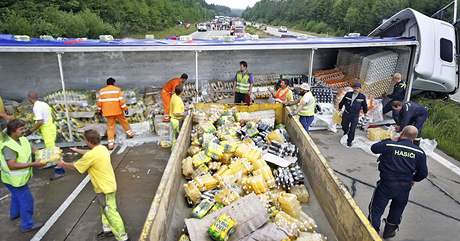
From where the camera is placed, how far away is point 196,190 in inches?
178

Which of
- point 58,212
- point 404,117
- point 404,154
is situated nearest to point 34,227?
point 58,212

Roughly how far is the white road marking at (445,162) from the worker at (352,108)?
1.98 metres

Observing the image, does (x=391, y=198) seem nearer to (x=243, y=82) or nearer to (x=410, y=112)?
(x=410, y=112)

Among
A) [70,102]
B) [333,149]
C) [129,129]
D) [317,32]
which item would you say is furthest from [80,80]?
[317,32]

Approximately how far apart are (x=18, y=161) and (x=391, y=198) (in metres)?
5.22

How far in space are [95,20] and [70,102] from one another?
20.5m

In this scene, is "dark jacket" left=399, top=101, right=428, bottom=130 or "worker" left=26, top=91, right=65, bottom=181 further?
"dark jacket" left=399, top=101, right=428, bottom=130

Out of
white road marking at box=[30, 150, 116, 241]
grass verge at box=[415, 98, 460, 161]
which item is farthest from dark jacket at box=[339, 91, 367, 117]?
white road marking at box=[30, 150, 116, 241]

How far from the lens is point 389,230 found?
480 cm

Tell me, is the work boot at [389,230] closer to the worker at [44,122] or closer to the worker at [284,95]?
the worker at [284,95]

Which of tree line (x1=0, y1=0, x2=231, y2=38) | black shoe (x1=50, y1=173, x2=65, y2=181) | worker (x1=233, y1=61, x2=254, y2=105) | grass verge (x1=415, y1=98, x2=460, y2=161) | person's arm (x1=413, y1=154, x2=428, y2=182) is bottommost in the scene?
black shoe (x1=50, y1=173, x2=65, y2=181)

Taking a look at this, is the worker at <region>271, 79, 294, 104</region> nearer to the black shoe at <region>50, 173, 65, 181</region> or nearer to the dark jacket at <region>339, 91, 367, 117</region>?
the dark jacket at <region>339, 91, 367, 117</region>

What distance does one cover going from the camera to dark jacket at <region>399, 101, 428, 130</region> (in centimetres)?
689

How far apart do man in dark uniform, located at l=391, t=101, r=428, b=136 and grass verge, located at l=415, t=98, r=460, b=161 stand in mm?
1941
